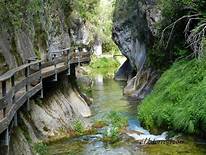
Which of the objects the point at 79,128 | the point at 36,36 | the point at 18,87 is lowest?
the point at 79,128

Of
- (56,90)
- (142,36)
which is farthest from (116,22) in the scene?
(56,90)

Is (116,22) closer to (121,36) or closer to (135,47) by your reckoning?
(121,36)

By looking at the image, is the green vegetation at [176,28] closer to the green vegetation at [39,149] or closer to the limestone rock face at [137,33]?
the limestone rock face at [137,33]

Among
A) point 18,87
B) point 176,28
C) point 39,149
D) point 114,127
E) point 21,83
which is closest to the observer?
point 18,87

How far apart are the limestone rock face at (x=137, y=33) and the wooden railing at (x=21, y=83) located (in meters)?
5.30

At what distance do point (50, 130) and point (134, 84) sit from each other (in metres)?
18.1

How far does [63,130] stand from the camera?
70.6 feet

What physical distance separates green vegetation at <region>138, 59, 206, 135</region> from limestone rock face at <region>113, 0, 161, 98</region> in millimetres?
7009

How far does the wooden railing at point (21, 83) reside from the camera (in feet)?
39.4

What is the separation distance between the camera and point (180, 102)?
20922 mm

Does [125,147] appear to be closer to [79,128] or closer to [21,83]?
[79,128]

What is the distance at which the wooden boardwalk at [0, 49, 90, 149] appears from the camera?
12016 millimetres

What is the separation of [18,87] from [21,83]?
599 millimetres

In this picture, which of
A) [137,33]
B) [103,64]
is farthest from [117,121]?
[103,64]
